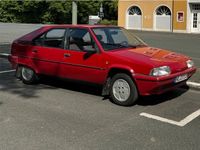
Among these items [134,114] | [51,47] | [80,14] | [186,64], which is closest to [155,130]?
[134,114]

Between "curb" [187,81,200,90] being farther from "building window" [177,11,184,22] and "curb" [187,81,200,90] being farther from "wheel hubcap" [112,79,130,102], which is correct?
"building window" [177,11,184,22]

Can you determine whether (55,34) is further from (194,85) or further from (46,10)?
(46,10)

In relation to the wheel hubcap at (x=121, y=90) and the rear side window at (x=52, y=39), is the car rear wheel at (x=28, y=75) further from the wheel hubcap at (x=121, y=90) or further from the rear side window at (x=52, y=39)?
the wheel hubcap at (x=121, y=90)

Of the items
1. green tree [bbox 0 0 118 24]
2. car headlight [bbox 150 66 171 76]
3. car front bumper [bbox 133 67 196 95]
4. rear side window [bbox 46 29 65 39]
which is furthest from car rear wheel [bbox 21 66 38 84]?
green tree [bbox 0 0 118 24]

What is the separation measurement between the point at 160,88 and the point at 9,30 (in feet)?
73.3

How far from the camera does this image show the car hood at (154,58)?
24.2 feet

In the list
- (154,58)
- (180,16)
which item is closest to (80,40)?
(154,58)

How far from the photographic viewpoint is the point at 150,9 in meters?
45.1

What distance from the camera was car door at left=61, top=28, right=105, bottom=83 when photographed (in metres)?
8.01

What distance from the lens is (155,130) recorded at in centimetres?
614

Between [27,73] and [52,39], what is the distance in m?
1.16

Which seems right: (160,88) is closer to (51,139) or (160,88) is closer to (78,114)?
(78,114)

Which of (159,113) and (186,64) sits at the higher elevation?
(186,64)

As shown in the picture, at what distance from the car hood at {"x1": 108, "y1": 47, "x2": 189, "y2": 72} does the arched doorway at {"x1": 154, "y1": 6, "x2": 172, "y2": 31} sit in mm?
36051
